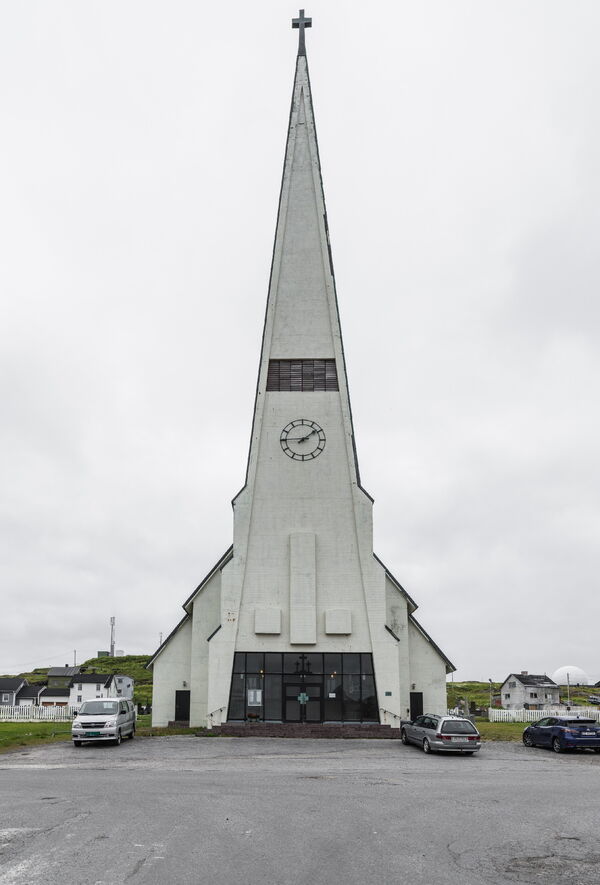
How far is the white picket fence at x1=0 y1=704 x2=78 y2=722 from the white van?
22731 millimetres

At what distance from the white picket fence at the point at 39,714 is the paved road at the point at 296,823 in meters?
29.7

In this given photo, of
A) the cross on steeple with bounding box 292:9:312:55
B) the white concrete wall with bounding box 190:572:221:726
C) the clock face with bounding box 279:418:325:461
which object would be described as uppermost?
the cross on steeple with bounding box 292:9:312:55

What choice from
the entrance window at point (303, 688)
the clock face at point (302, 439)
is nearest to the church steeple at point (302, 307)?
the clock face at point (302, 439)

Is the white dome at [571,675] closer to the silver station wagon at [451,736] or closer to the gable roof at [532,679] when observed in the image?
the gable roof at [532,679]

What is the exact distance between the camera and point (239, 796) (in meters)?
15.0

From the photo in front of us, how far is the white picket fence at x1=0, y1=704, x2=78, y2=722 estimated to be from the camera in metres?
49.8

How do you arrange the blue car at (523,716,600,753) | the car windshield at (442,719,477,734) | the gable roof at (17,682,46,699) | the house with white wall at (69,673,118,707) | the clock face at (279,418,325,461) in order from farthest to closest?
1. the gable roof at (17,682,46,699)
2. the house with white wall at (69,673,118,707)
3. the clock face at (279,418,325,461)
4. the blue car at (523,716,600,753)
5. the car windshield at (442,719,477,734)

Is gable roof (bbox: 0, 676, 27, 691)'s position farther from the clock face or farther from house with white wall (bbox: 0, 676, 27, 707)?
the clock face

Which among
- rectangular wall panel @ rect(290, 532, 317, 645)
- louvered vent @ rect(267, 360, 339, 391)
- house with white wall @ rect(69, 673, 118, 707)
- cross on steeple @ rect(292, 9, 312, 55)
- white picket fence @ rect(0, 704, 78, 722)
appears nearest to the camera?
rectangular wall panel @ rect(290, 532, 317, 645)

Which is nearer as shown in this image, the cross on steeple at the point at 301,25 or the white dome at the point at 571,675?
the cross on steeple at the point at 301,25

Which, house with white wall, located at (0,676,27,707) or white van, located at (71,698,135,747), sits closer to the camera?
white van, located at (71,698,135,747)

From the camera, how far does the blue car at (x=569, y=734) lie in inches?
1026

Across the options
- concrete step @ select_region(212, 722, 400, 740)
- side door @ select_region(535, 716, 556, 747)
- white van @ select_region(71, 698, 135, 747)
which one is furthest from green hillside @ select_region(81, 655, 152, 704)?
side door @ select_region(535, 716, 556, 747)

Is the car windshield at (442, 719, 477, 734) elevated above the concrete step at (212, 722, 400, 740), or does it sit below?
above
